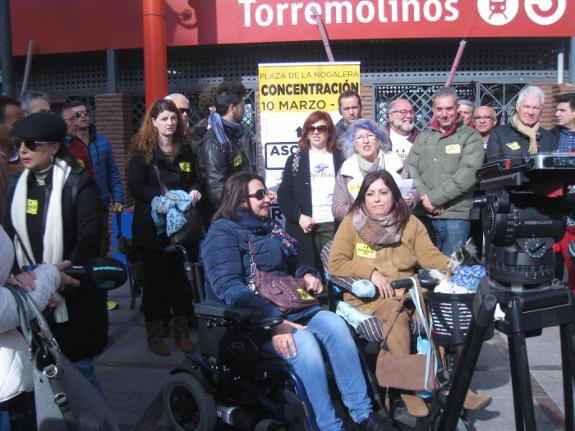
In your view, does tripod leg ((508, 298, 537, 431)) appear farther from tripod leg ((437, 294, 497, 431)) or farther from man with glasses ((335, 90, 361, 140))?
man with glasses ((335, 90, 361, 140))

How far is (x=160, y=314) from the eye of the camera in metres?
4.57

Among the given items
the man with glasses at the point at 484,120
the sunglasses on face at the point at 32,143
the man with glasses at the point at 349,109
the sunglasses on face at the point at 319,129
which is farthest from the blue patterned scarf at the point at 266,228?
the man with glasses at the point at 484,120

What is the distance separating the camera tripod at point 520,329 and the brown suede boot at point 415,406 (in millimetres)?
675

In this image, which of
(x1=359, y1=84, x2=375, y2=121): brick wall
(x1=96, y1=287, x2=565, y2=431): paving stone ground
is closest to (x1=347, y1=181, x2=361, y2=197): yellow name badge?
(x1=96, y1=287, x2=565, y2=431): paving stone ground

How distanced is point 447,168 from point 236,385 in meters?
2.67

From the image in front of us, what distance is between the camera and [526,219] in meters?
2.08

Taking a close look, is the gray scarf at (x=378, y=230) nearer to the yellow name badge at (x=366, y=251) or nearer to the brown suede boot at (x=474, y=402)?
the yellow name badge at (x=366, y=251)

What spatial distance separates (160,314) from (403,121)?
266cm

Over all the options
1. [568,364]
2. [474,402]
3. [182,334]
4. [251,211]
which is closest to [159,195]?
[182,334]

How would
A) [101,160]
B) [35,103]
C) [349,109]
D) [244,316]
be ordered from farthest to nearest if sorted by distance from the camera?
[101,160] < [349,109] < [35,103] < [244,316]

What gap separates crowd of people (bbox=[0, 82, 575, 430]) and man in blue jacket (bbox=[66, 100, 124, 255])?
0.5 inches

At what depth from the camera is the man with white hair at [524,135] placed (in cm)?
476

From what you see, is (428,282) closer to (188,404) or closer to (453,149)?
(188,404)

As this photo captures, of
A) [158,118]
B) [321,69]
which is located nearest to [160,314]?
[158,118]
